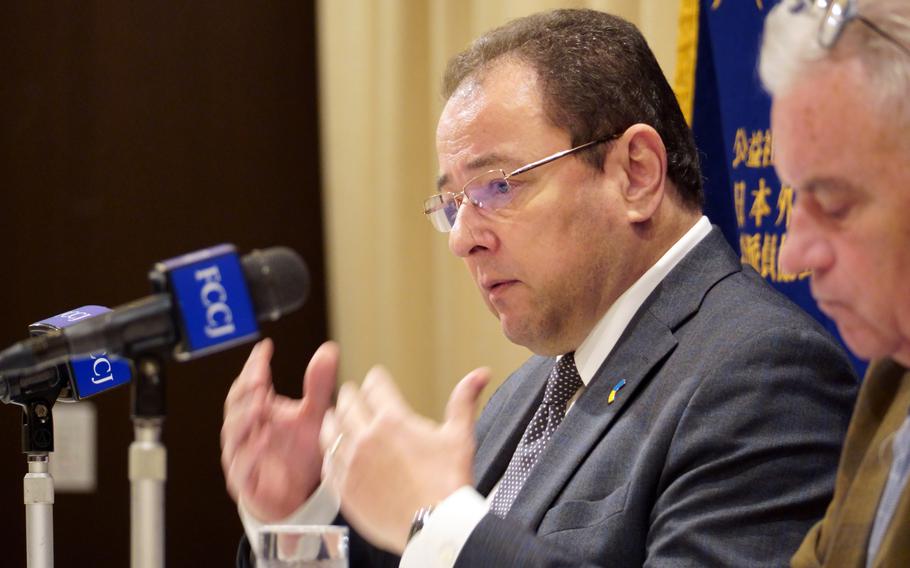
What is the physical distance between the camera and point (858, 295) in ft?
3.99

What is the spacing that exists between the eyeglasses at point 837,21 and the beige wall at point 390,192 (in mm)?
2149

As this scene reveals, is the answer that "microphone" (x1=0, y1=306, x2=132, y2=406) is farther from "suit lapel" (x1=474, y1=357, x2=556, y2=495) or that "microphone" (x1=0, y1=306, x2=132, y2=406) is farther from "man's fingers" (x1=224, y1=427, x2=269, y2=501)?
"suit lapel" (x1=474, y1=357, x2=556, y2=495)

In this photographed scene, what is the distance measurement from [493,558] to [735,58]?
1.27 m

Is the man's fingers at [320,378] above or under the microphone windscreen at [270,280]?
under

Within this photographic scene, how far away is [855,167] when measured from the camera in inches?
46.8

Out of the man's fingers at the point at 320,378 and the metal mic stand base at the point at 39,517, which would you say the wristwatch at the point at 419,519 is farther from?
the metal mic stand base at the point at 39,517

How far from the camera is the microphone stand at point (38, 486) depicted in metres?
1.63

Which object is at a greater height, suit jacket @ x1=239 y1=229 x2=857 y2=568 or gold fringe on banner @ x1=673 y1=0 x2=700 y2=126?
gold fringe on banner @ x1=673 y1=0 x2=700 y2=126

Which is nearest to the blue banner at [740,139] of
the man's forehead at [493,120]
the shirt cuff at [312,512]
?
the man's forehead at [493,120]

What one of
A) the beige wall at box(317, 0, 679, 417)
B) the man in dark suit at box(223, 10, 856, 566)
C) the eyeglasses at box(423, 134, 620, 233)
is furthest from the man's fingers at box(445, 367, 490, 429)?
the beige wall at box(317, 0, 679, 417)

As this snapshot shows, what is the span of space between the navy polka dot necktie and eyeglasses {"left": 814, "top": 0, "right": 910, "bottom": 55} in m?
0.91

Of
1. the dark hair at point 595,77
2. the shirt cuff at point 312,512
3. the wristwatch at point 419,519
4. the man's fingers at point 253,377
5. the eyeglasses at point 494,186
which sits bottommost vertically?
the shirt cuff at point 312,512

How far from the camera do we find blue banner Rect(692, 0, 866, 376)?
7.67ft

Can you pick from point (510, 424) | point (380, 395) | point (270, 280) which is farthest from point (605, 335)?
point (270, 280)
